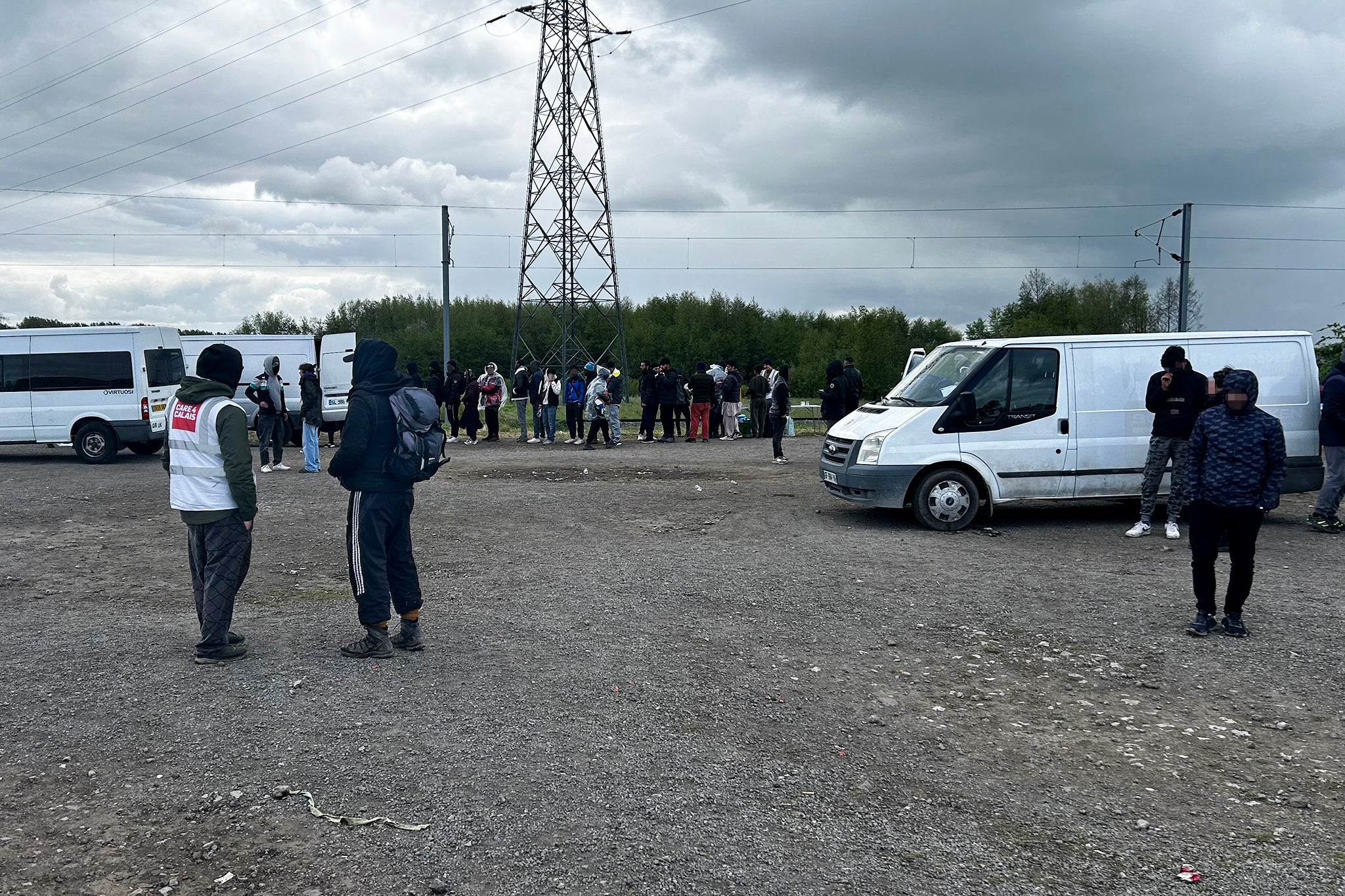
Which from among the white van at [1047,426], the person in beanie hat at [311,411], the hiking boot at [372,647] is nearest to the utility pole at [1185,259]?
the white van at [1047,426]

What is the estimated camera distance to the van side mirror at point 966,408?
35.0 ft

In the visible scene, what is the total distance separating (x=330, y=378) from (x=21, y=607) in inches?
654

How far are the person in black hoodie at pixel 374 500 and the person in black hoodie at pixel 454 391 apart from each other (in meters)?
17.4

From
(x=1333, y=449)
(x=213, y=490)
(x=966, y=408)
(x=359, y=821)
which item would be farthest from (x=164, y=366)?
(x=1333, y=449)

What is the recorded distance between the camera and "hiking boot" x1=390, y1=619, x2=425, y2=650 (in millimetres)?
6223

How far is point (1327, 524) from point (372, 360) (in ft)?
33.4

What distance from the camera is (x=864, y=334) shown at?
76250 millimetres

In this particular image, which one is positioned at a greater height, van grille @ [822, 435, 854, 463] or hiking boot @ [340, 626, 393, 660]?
van grille @ [822, 435, 854, 463]

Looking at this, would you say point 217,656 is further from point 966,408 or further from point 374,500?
point 966,408

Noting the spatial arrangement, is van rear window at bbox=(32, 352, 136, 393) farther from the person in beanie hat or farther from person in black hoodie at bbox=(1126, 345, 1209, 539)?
person in black hoodie at bbox=(1126, 345, 1209, 539)

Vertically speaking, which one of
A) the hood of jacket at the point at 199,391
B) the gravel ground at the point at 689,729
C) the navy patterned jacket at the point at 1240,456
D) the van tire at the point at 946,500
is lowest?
the gravel ground at the point at 689,729

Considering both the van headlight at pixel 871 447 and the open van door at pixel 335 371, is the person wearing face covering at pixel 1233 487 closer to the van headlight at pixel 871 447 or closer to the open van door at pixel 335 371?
the van headlight at pixel 871 447

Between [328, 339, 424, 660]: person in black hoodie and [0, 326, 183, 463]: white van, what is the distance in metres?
13.9

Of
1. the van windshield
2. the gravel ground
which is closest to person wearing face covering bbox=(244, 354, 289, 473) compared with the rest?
the gravel ground
